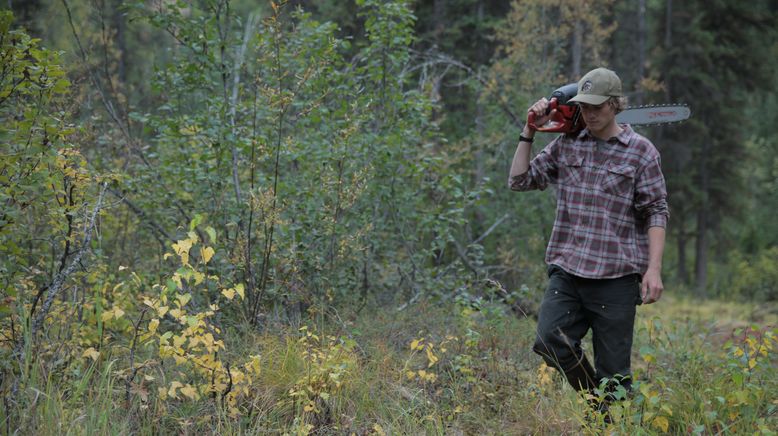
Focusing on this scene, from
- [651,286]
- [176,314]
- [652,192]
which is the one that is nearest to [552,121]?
[652,192]

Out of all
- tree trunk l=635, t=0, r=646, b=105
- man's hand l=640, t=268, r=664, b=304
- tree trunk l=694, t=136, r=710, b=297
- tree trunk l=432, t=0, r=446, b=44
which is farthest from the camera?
tree trunk l=694, t=136, r=710, b=297

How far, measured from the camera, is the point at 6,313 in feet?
11.3

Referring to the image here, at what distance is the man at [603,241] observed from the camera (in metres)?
3.65

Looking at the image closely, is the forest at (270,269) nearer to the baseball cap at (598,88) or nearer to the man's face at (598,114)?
the man's face at (598,114)

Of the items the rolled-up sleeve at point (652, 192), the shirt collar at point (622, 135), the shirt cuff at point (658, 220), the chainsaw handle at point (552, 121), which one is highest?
the chainsaw handle at point (552, 121)

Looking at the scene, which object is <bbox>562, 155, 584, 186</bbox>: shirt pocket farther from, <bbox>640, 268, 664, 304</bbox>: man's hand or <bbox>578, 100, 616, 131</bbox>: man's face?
<bbox>640, 268, 664, 304</bbox>: man's hand

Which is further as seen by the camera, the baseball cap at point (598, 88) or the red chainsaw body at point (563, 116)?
the red chainsaw body at point (563, 116)

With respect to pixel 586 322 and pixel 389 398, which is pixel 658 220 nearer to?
pixel 586 322

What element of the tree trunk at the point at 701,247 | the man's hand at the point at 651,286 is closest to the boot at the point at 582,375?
the man's hand at the point at 651,286

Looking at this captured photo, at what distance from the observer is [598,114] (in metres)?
3.69

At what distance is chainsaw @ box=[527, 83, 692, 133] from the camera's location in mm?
3832

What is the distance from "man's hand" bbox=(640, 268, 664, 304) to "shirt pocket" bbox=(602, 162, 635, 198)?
434 mm

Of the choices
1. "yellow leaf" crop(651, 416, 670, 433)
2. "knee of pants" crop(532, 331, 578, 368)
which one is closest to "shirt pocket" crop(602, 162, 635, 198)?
"knee of pants" crop(532, 331, 578, 368)

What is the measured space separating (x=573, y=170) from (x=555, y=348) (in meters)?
1.00
